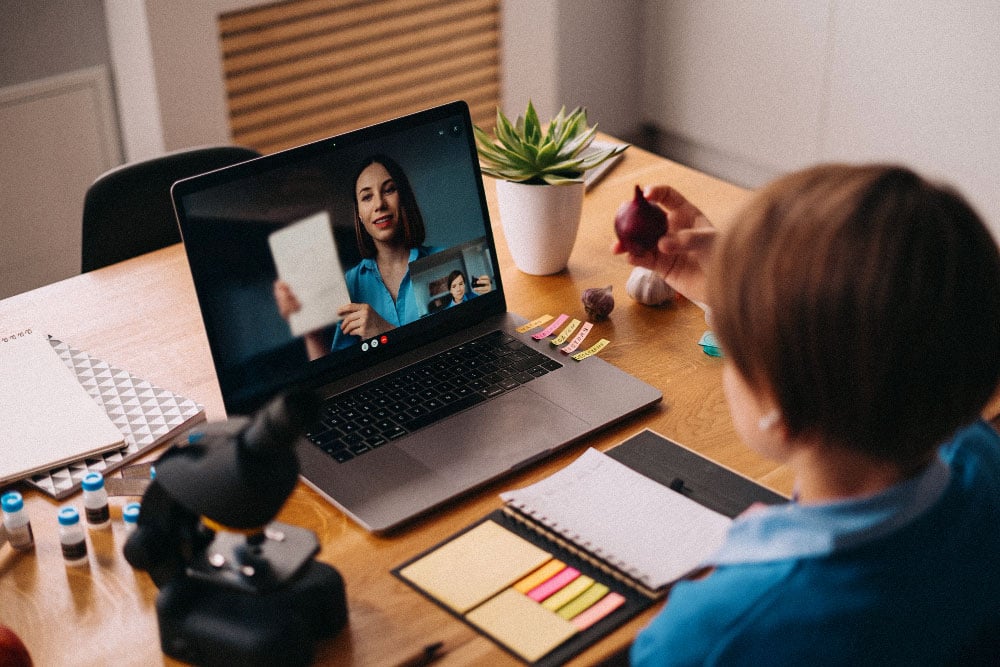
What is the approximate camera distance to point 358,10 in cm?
314

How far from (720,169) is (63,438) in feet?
9.26

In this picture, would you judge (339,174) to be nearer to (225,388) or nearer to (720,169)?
(225,388)

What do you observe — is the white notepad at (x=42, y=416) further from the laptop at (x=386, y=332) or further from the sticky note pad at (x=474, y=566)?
the sticky note pad at (x=474, y=566)

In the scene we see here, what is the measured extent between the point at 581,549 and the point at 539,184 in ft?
2.18

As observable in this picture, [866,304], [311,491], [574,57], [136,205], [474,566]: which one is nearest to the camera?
[866,304]

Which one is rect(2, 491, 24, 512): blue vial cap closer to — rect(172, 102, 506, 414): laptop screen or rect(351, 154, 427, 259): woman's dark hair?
rect(172, 102, 506, 414): laptop screen

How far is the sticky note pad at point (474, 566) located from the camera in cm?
108

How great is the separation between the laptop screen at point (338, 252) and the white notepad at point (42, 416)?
0.17 meters

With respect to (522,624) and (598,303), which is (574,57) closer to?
(598,303)

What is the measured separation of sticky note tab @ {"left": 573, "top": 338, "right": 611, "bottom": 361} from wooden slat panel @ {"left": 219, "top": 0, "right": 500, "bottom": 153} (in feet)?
5.95

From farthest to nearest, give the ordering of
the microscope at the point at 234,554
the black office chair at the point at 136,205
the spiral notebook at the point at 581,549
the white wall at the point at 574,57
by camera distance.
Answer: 1. the white wall at the point at 574,57
2. the black office chair at the point at 136,205
3. the spiral notebook at the point at 581,549
4. the microscope at the point at 234,554

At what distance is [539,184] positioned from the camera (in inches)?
63.9

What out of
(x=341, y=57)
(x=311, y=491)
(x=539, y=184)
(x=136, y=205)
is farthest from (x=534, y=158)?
(x=341, y=57)

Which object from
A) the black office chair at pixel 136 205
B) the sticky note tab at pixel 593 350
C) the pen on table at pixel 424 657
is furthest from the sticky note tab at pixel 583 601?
the black office chair at pixel 136 205
